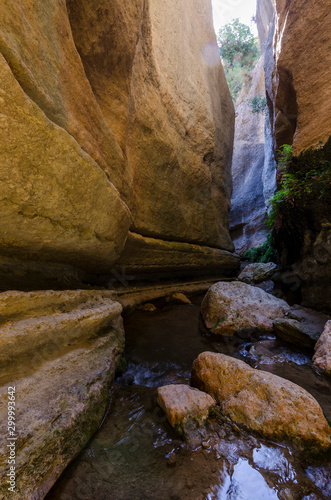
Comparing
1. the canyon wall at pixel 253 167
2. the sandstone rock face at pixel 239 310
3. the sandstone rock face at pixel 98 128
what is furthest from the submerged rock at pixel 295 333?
the canyon wall at pixel 253 167

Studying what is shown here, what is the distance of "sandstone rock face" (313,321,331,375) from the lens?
2447mm

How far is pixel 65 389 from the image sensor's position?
5.11 ft

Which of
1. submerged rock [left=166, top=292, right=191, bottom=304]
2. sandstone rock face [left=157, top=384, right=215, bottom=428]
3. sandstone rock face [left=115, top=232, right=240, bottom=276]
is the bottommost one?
submerged rock [left=166, top=292, right=191, bottom=304]

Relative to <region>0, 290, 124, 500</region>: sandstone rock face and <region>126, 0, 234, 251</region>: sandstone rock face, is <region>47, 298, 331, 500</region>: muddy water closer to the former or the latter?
<region>0, 290, 124, 500</region>: sandstone rock face

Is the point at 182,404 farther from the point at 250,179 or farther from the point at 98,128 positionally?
the point at 250,179

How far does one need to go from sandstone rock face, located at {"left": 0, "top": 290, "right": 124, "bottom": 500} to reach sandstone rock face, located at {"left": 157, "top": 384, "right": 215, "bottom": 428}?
0.54 meters

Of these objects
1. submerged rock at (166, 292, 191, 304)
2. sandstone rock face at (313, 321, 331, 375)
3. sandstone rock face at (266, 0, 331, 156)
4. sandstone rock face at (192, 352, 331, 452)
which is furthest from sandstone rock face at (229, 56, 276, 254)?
sandstone rock face at (192, 352, 331, 452)

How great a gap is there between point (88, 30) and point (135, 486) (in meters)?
4.49

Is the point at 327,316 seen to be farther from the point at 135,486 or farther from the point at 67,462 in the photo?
the point at 67,462

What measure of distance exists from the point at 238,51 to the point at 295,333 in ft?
74.3

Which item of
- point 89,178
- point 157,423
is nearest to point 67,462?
point 157,423

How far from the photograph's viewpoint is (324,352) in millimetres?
2568

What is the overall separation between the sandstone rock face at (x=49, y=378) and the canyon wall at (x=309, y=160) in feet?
14.1

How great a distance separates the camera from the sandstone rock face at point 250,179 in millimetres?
13583
